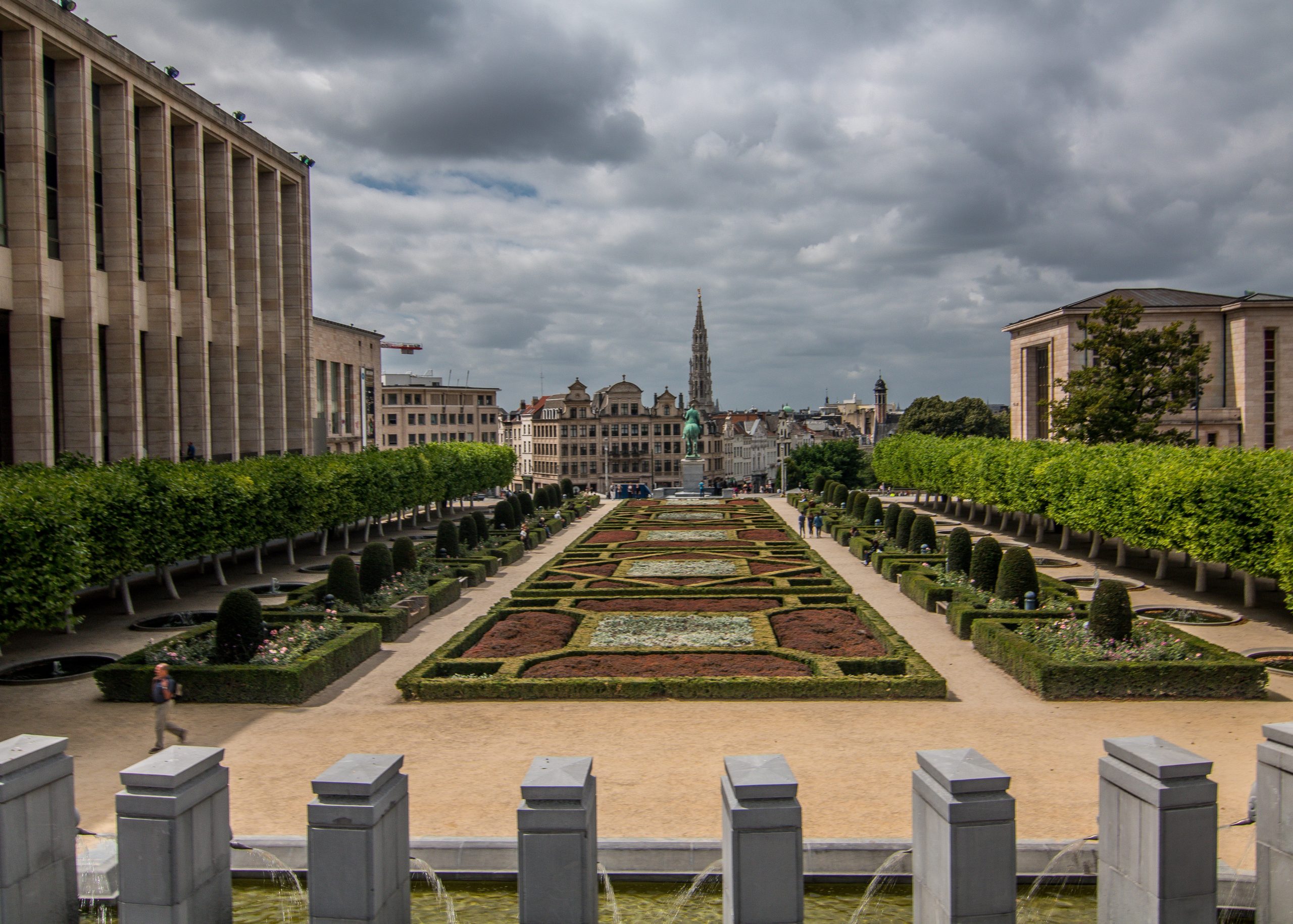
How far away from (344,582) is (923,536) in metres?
25.5

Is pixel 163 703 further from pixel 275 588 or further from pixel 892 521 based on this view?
pixel 892 521

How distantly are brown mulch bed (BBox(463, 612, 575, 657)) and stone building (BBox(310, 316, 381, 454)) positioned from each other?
41785 mm

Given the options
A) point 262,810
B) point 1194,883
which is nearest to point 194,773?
point 262,810

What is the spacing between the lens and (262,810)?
1364 cm

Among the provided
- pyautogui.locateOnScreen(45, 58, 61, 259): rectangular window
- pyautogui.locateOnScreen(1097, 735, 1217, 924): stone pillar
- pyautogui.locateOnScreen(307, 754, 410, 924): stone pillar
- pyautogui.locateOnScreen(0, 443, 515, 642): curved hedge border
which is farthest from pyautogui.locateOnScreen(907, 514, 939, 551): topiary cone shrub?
pyautogui.locateOnScreen(45, 58, 61, 259): rectangular window

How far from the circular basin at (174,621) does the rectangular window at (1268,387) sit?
72.6 meters

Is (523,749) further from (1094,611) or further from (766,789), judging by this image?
(1094,611)

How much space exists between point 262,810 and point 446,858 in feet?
12.0

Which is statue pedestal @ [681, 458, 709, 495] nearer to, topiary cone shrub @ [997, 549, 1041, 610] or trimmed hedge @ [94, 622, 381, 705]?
topiary cone shrub @ [997, 549, 1041, 610]

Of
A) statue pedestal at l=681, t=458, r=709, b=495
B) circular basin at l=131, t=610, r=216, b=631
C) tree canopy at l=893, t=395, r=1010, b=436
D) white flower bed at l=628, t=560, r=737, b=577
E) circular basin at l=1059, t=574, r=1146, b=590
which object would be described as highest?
tree canopy at l=893, t=395, r=1010, b=436

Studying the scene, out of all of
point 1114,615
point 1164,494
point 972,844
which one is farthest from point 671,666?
point 1164,494

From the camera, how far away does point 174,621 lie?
28.9 metres

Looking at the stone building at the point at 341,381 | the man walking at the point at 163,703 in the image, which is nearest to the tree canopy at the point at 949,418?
the stone building at the point at 341,381

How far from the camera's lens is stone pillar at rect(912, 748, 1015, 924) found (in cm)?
921
